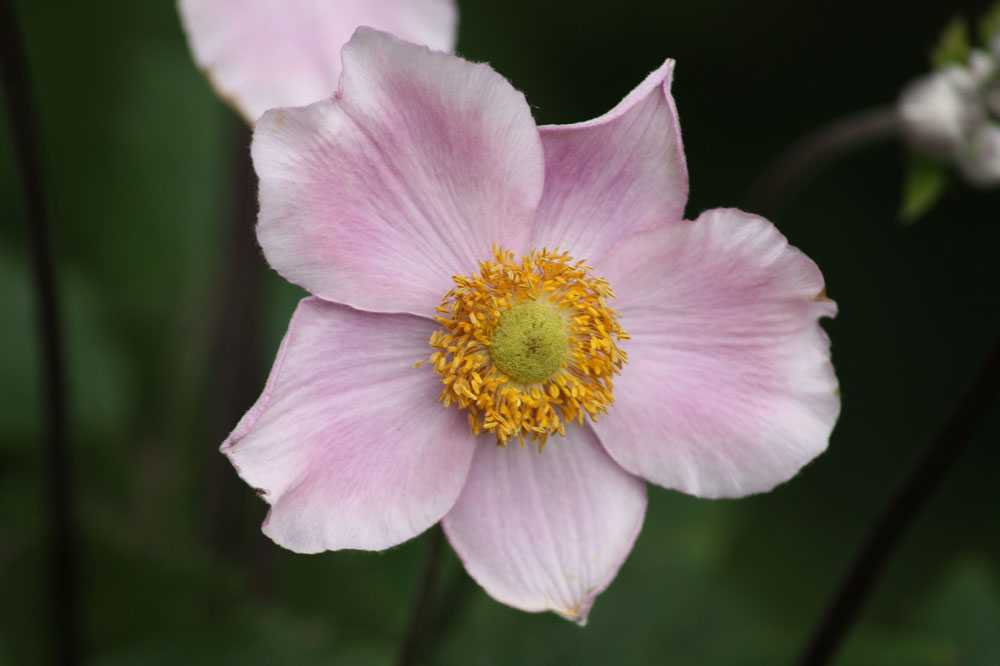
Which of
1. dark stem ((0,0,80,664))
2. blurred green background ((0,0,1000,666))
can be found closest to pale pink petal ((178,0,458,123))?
dark stem ((0,0,80,664))

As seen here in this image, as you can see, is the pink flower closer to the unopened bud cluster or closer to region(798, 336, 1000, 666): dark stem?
region(798, 336, 1000, 666): dark stem

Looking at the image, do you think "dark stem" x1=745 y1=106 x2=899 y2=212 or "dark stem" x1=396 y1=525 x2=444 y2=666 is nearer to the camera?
"dark stem" x1=396 y1=525 x2=444 y2=666

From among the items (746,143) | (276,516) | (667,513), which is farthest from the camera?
(746,143)

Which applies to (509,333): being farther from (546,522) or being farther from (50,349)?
(50,349)

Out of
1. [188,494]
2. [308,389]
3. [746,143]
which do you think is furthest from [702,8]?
[308,389]

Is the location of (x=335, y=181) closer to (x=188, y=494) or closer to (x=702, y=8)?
(x=188, y=494)

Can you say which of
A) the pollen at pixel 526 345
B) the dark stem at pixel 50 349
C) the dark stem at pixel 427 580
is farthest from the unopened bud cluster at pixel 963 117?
the dark stem at pixel 50 349
